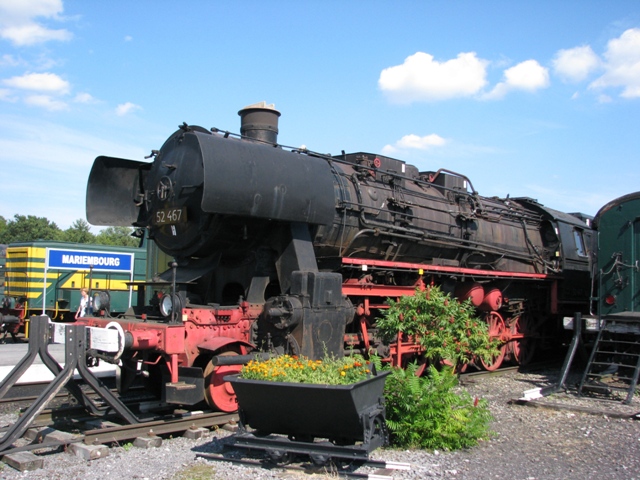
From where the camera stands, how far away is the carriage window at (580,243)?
1466 centimetres

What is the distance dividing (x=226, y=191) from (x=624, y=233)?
7537mm

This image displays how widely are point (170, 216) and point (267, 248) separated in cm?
134

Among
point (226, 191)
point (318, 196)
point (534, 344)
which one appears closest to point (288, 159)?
point (318, 196)

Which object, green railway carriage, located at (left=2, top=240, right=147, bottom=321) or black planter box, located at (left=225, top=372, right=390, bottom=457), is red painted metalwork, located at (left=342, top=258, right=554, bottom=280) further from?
green railway carriage, located at (left=2, top=240, right=147, bottom=321)

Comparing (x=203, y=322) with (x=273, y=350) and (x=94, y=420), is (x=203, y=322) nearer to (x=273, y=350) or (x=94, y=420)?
(x=273, y=350)

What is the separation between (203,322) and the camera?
7074 millimetres

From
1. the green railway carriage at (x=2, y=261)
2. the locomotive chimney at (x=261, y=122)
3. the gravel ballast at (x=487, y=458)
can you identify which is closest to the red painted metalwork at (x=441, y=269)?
the locomotive chimney at (x=261, y=122)

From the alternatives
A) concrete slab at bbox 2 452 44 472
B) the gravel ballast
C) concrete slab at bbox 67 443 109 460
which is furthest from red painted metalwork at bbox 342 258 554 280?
concrete slab at bbox 2 452 44 472

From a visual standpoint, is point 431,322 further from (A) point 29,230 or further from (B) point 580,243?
(A) point 29,230

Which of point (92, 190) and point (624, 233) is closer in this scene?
point (92, 190)

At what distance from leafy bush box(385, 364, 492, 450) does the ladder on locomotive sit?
3603 millimetres

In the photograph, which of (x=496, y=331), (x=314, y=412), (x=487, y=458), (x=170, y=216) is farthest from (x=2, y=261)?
(x=487, y=458)

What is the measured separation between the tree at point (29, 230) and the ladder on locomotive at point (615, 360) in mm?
62926

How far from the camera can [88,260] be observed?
64.8 feet
